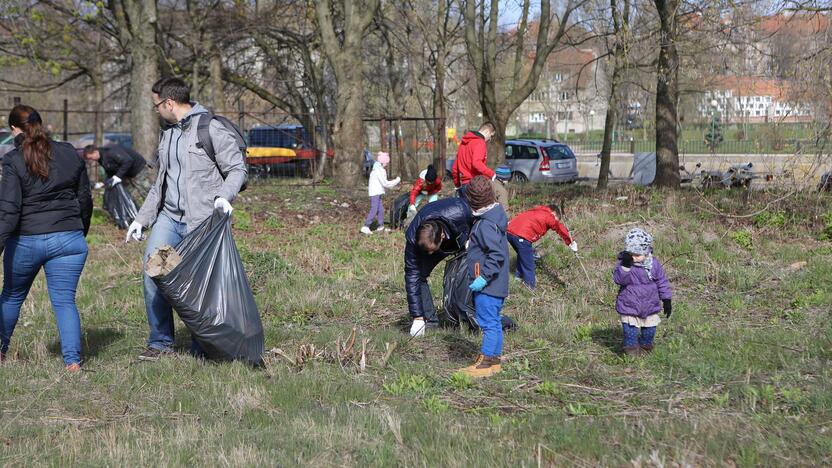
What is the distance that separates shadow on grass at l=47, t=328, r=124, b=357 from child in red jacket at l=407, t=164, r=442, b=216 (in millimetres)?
5421

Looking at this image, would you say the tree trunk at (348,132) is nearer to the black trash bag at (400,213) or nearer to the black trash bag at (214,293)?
the black trash bag at (400,213)

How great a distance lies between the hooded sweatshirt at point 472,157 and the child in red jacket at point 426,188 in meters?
1.28

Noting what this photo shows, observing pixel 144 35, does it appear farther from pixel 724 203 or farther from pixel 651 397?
pixel 651 397

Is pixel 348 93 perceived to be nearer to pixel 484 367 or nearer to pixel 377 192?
pixel 377 192

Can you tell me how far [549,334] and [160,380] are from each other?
2979mm

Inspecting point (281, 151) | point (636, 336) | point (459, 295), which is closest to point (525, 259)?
point (459, 295)

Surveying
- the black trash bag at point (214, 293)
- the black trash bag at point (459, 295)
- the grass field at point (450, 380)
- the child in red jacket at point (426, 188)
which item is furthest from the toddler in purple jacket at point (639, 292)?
the child in red jacket at point (426, 188)

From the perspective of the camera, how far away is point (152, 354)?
20.6ft

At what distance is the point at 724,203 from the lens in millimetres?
11859

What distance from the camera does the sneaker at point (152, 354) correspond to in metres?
6.22

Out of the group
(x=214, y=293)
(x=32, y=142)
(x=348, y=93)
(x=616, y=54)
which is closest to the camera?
(x=214, y=293)

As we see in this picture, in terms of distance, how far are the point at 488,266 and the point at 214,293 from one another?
5.82 feet

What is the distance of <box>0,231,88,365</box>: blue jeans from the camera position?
5.82 meters

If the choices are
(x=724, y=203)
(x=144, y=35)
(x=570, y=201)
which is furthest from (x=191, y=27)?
(x=724, y=203)
